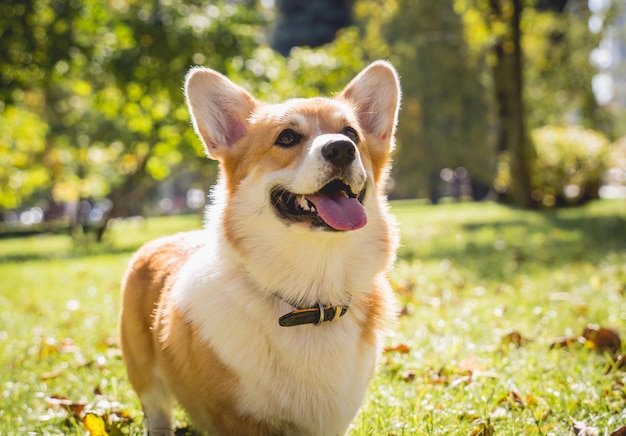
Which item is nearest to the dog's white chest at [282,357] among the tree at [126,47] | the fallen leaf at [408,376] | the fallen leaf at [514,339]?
the fallen leaf at [408,376]

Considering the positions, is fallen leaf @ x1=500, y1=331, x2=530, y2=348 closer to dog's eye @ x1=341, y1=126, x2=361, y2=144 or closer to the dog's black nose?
dog's eye @ x1=341, y1=126, x2=361, y2=144

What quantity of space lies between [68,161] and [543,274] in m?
18.2

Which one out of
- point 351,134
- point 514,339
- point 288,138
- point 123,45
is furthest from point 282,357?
point 123,45

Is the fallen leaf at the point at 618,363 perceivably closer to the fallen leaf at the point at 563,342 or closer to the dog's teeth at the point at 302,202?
the fallen leaf at the point at 563,342

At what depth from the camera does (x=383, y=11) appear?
28562mm

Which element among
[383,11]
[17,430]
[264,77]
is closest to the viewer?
[17,430]

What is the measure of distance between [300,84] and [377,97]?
27.9 feet

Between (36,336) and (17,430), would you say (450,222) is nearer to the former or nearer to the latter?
(36,336)

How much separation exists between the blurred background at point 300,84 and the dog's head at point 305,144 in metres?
6.74

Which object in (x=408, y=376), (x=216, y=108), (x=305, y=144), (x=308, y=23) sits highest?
(x=216, y=108)

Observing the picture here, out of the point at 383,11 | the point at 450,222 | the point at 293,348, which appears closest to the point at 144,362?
the point at 293,348

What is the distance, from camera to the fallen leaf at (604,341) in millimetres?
3704

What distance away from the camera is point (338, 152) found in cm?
250

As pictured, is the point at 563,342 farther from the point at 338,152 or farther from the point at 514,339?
the point at 338,152
